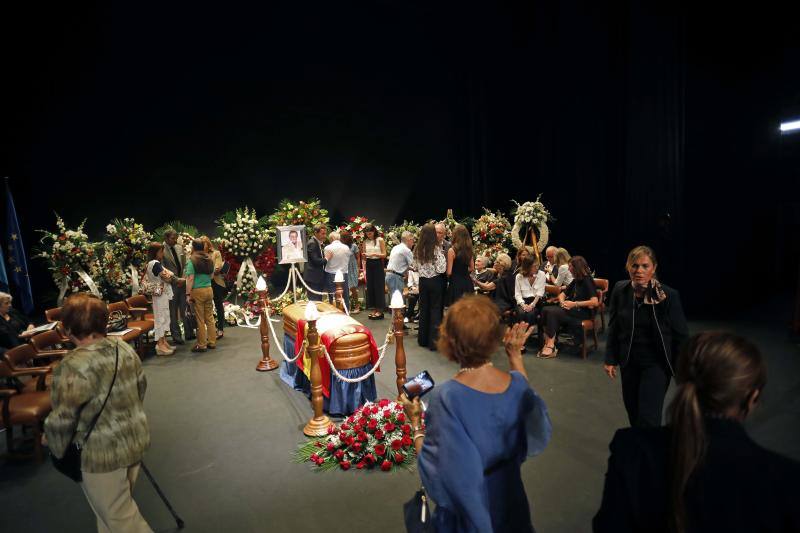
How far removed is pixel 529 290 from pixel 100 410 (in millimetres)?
5426

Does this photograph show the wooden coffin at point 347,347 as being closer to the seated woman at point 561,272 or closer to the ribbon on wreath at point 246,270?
the seated woman at point 561,272

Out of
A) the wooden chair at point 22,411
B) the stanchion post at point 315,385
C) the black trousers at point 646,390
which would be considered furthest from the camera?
the stanchion post at point 315,385

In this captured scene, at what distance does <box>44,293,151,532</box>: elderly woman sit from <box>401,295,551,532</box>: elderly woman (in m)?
1.63

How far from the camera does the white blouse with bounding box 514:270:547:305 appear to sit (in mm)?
6887

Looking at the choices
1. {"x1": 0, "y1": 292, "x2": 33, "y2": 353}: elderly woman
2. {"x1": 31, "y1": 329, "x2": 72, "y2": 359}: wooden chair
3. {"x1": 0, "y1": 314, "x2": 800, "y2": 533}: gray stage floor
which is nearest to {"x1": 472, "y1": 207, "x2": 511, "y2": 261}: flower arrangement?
{"x1": 0, "y1": 314, "x2": 800, "y2": 533}: gray stage floor

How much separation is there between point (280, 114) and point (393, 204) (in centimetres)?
377

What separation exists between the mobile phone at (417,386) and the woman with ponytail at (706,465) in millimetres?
892

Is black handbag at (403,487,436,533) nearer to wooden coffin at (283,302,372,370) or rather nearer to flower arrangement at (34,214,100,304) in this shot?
wooden coffin at (283,302,372,370)

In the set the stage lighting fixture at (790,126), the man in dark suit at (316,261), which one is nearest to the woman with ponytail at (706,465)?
the man in dark suit at (316,261)

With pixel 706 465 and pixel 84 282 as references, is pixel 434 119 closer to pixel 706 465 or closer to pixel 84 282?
pixel 84 282

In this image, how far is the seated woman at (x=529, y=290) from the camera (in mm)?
6824

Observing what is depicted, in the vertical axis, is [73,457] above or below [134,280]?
below

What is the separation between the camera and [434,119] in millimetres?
14500

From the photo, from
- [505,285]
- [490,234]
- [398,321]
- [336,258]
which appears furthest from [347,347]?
[490,234]
